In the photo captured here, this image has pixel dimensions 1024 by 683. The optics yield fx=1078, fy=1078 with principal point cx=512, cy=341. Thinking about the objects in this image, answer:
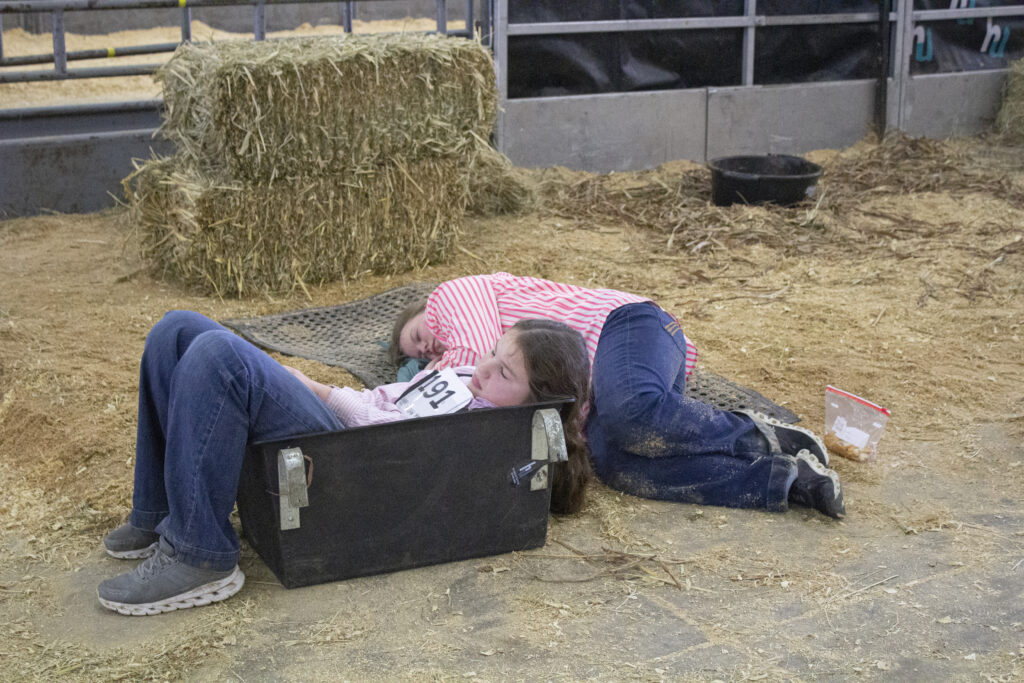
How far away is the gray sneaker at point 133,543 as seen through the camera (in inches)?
106

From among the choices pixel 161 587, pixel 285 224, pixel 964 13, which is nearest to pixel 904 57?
pixel 964 13

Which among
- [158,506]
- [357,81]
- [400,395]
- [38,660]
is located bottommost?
[38,660]

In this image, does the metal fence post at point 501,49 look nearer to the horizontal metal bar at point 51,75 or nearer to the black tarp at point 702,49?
the black tarp at point 702,49

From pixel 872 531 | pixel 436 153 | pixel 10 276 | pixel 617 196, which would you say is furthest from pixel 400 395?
pixel 617 196

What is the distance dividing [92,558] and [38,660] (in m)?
0.47

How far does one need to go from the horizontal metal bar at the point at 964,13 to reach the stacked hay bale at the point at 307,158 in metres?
4.52

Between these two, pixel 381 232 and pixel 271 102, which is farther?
pixel 381 232

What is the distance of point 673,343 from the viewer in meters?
3.16

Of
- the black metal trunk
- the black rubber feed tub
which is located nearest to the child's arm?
the black metal trunk

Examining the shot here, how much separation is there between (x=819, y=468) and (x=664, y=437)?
444 mm

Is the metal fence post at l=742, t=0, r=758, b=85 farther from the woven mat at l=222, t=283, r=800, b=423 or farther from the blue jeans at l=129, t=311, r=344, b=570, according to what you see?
the blue jeans at l=129, t=311, r=344, b=570

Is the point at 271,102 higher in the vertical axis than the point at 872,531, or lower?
higher

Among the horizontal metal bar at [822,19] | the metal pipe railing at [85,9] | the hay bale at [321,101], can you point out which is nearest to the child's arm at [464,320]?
the hay bale at [321,101]

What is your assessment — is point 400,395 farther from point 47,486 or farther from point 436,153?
point 436,153
